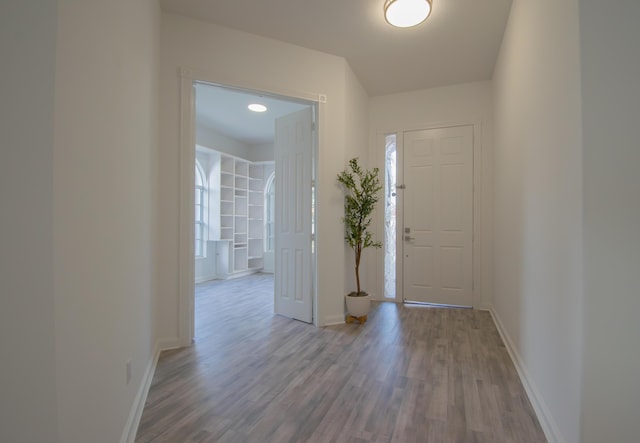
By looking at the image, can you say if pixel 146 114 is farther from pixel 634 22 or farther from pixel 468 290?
pixel 468 290

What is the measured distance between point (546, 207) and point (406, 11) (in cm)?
196

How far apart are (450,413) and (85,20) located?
2.61 meters

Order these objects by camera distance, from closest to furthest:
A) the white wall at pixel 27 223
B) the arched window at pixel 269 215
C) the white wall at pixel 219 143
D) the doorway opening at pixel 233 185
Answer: the white wall at pixel 27 223, the doorway opening at pixel 233 185, the white wall at pixel 219 143, the arched window at pixel 269 215

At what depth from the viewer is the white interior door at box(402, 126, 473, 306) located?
434 cm

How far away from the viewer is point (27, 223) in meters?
0.87

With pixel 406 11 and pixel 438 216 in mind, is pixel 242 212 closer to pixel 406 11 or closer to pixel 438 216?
pixel 438 216

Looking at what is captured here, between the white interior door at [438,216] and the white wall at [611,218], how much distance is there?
10.4ft

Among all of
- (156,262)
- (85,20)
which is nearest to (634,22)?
(85,20)

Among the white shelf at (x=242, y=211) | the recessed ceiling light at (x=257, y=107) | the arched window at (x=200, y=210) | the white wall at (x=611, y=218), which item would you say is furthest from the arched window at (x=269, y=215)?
the white wall at (x=611, y=218)

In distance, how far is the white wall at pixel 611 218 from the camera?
4.09 ft

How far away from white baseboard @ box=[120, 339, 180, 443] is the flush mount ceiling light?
3.38 metres

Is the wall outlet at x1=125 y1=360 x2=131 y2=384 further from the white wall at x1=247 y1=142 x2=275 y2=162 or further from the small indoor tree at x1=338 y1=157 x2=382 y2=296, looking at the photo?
the white wall at x1=247 y1=142 x2=275 y2=162

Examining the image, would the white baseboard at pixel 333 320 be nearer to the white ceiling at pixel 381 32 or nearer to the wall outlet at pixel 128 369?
the wall outlet at pixel 128 369

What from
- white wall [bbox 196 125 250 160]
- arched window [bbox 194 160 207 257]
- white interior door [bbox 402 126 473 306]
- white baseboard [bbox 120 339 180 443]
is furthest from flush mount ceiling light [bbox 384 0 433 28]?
arched window [bbox 194 160 207 257]
